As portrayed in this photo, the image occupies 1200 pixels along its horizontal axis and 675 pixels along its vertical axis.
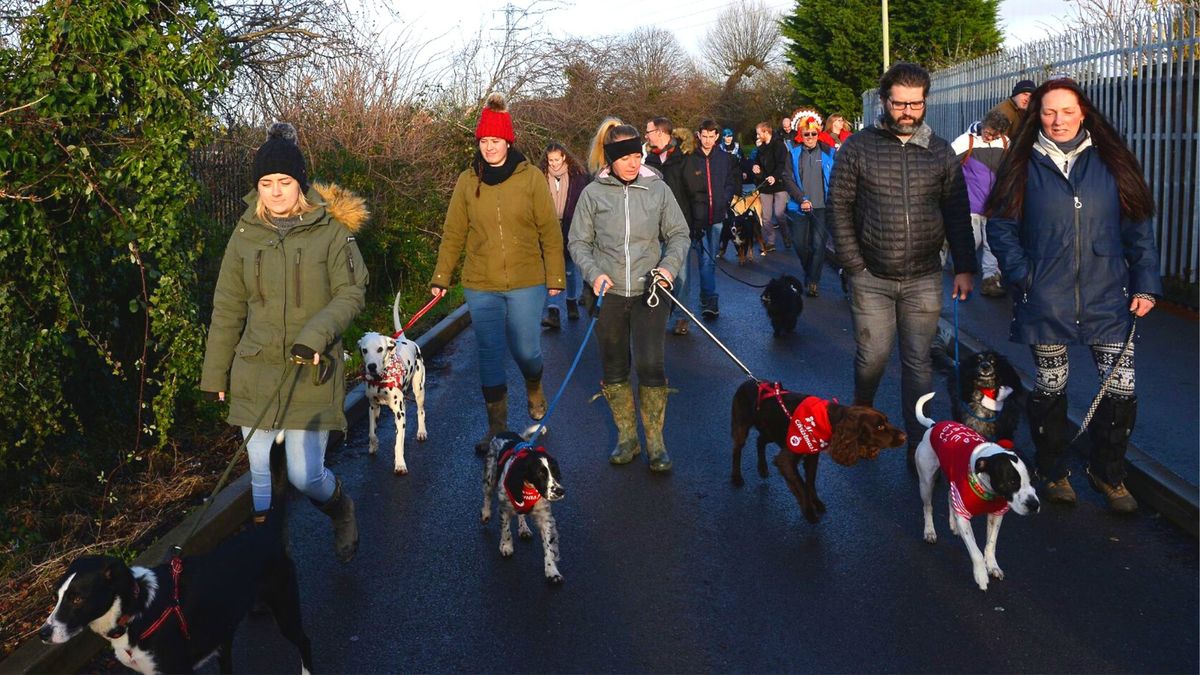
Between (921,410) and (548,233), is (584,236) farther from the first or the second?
(921,410)

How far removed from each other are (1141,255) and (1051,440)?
1136 mm

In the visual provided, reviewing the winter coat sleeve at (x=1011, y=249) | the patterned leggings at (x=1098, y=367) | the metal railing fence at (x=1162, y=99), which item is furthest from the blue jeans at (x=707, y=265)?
the winter coat sleeve at (x=1011, y=249)

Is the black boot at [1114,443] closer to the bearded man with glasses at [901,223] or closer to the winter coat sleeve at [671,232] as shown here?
the bearded man with glasses at [901,223]

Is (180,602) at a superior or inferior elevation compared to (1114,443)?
superior

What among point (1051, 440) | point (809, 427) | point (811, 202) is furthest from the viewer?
point (811, 202)

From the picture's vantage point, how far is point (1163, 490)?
6223 millimetres

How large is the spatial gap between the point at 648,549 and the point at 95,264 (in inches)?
155

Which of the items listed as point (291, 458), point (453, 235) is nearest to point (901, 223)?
point (453, 235)

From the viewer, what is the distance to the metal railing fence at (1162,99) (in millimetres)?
11594

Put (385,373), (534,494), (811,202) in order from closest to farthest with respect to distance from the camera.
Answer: (534,494) < (385,373) < (811,202)

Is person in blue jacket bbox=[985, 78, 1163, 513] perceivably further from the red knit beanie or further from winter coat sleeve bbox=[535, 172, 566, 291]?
the red knit beanie

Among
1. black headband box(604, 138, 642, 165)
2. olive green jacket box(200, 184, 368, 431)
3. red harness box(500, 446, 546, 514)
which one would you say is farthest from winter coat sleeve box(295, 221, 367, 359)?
black headband box(604, 138, 642, 165)

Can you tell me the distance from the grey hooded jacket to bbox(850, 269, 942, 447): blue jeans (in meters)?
1.15

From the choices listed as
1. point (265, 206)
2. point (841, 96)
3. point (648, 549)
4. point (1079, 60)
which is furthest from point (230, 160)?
point (841, 96)
